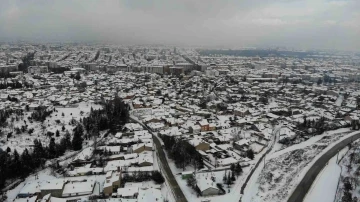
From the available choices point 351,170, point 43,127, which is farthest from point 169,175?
point 43,127

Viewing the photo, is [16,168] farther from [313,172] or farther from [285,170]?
[313,172]

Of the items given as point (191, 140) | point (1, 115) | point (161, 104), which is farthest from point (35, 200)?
point (161, 104)

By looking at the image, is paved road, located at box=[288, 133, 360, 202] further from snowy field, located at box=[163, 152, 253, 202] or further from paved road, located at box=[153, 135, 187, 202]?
paved road, located at box=[153, 135, 187, 202]

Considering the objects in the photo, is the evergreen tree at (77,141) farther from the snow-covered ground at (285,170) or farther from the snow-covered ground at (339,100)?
the snow-covered ground at (339,100)

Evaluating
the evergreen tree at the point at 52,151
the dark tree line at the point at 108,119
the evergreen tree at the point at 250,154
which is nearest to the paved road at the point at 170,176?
the dark tree line at the point at 108,119

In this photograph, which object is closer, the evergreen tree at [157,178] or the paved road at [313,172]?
the paved road at [313,172]

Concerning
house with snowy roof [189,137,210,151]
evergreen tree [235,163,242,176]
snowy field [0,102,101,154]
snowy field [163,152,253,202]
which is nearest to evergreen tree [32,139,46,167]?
snowy field [0,102,101,154]

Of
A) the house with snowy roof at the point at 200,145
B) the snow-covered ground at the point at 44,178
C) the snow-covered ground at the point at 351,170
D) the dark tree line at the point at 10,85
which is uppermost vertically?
the dark tree line at the point at 10,85
